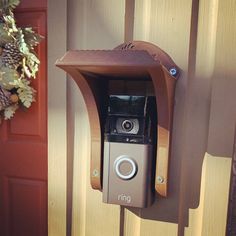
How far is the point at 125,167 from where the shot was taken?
2.78 ft

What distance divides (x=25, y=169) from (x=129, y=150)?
2.15ft

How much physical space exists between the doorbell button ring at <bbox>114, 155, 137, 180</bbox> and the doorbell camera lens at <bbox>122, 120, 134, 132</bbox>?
9 cm

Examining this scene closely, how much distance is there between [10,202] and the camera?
4.28 feet

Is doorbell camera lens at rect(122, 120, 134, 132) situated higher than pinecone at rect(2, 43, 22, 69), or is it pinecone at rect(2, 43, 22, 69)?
pinecone at rect(2, 43, 22, 69)

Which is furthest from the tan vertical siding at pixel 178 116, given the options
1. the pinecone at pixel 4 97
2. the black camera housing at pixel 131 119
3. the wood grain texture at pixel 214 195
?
the pinecone at pixel 4 97

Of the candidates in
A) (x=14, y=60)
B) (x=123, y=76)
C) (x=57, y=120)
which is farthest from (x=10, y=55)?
(x=123, y=76)

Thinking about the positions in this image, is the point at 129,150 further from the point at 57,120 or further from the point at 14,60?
the point at 14,60

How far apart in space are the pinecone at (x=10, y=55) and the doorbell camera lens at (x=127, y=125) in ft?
1.85

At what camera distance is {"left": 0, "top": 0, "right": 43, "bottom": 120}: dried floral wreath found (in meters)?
1.05

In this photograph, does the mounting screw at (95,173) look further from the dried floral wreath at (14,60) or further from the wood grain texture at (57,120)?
the dried floral wreath at (14,60)

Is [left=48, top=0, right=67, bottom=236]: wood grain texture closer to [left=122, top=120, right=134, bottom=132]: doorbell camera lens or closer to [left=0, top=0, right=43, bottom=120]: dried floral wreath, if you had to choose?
[left=0, top=0, right=43, bottom=120]: dried floral wreath

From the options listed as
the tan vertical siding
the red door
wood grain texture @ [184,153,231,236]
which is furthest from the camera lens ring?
the red door

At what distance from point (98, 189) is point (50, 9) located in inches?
27.6

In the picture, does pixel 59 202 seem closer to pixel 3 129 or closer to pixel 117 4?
pixel 3 129
